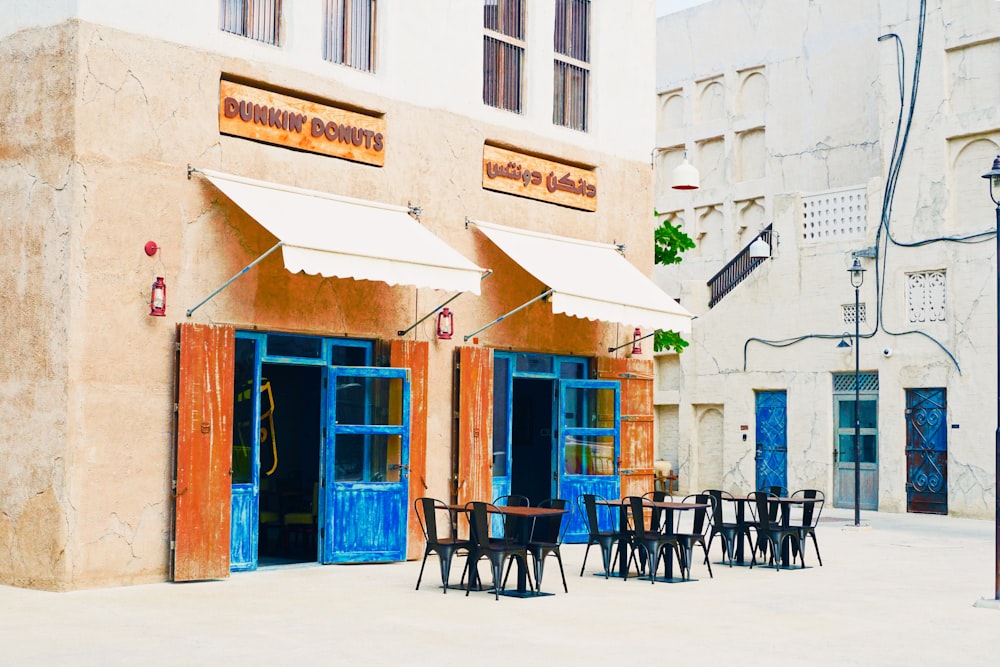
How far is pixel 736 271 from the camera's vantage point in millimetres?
27312

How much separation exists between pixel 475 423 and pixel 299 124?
389cm

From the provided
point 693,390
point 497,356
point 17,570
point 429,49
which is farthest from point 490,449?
point 693,390

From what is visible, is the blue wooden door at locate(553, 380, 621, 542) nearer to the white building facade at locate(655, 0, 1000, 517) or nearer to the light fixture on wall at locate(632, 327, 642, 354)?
the light fixture on wall at locate(632, 327, 642, 354)

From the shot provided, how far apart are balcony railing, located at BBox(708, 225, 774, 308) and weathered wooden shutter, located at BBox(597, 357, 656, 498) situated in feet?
34.0

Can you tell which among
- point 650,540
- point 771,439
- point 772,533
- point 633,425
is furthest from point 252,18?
point 771,439

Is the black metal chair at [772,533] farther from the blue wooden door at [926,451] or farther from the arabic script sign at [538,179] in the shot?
the blue wooden door at [926,451]

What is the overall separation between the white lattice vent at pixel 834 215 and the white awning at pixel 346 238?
13.8m

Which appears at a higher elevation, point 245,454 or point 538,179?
point 538,179

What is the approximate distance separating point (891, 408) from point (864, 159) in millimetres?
8165

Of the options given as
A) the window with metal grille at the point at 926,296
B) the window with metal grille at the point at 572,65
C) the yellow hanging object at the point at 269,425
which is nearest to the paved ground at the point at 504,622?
the yellow hanging object at the point at 269,425

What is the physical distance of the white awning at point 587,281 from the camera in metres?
14.1

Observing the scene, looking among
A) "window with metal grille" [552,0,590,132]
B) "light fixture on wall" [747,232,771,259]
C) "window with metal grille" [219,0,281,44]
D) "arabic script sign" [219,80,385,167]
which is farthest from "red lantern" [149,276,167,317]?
"light fixture on wall" [747,232,771,259]

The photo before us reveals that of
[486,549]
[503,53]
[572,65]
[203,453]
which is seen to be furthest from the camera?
[572,65]

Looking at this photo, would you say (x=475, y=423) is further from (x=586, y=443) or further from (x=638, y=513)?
(x=638, y=513)
